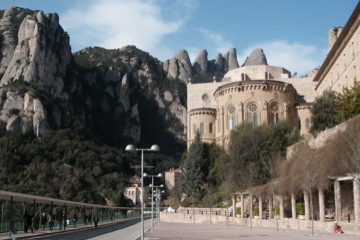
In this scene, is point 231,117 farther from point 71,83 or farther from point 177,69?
point 177,69

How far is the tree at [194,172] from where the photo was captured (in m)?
58.6

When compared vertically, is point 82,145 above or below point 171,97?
below

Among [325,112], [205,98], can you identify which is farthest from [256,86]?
[325,112]

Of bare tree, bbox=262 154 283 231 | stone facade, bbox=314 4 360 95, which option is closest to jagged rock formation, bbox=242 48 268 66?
stone facade, bbox=314 4 360 95

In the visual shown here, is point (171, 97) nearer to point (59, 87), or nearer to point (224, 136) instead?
point (59, 87)

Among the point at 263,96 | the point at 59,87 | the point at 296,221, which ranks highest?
the point at 59,87

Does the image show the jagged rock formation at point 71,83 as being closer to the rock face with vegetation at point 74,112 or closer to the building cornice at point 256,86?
the rock face with vegetation at point 74,112

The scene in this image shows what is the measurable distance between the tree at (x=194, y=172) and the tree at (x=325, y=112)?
1997cm

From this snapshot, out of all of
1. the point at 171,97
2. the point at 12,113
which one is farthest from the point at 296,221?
the point at 171,97

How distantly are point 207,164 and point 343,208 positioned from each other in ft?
107

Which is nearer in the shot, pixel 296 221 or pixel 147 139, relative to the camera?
pixel 296 221

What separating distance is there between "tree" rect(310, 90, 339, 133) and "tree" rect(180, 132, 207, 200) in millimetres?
19975

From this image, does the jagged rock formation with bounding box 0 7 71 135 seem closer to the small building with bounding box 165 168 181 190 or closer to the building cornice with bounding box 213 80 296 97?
the small building with bounding box 165 168 181 190

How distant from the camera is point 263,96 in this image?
206ft
